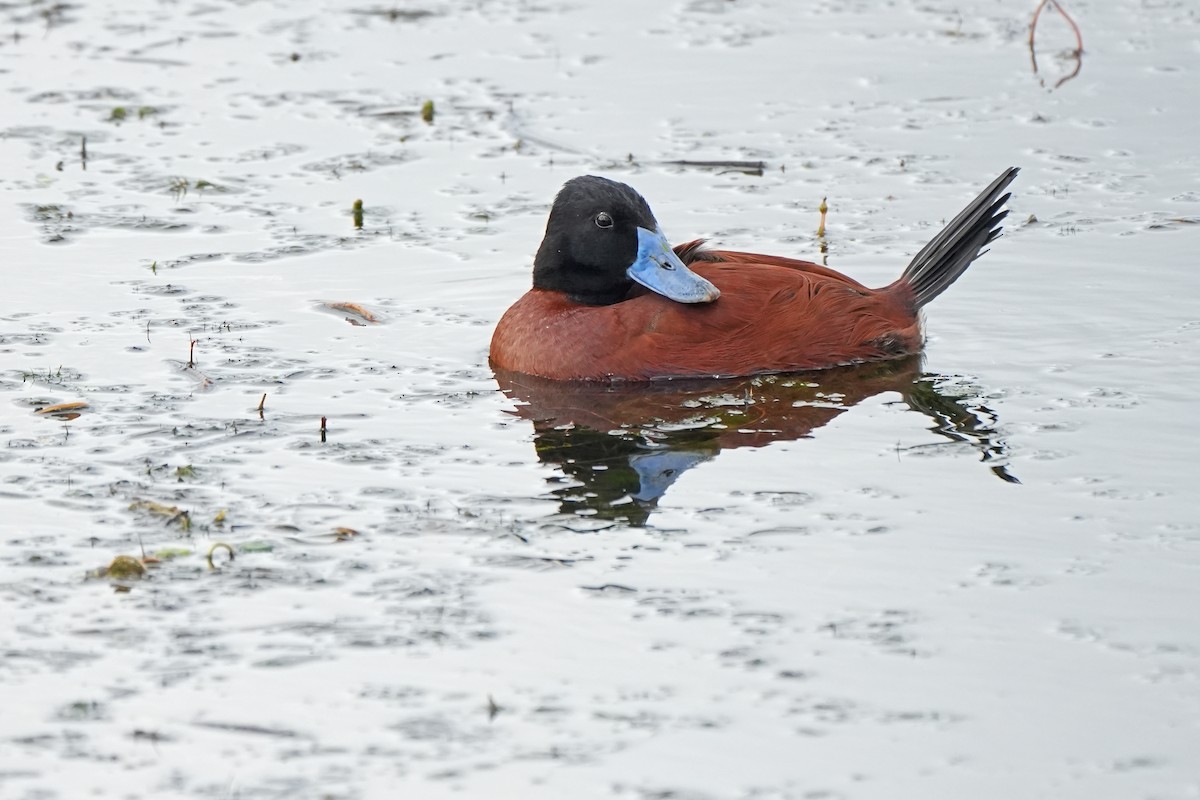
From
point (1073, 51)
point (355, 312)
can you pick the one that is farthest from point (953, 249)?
point (1073, 51)

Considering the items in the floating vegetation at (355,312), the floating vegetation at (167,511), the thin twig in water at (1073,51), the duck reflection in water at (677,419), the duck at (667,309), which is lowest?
the floating vegetation at (167,511)

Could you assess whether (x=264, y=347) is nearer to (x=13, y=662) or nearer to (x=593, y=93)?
(x=13, y=662)

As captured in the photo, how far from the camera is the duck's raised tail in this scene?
8.38m

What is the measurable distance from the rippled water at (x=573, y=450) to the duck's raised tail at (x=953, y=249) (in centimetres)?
29

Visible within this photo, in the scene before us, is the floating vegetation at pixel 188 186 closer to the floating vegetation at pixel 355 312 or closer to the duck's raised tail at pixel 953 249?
the floating vegetation at pixel 355 312

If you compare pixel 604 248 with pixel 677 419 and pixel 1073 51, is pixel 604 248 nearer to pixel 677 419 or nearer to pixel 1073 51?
pixel 677 419

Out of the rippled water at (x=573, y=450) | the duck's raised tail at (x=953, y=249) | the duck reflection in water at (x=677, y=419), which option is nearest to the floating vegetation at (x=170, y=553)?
the rippled water at (x=573, y=450)

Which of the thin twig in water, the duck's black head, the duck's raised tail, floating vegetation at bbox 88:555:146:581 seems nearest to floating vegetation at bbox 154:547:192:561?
floating vegetation at bbox 88:555:146:581

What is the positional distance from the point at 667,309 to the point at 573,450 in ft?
3.66

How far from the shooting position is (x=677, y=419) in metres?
7.43

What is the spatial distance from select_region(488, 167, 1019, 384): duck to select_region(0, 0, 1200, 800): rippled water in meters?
0.15

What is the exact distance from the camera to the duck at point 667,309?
25.8ft

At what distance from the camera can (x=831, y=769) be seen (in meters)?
4.51

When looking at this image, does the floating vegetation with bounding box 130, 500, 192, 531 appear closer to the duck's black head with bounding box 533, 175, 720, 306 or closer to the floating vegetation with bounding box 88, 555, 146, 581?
the floating vegetation with bounding box 88, 555, 146, 581
